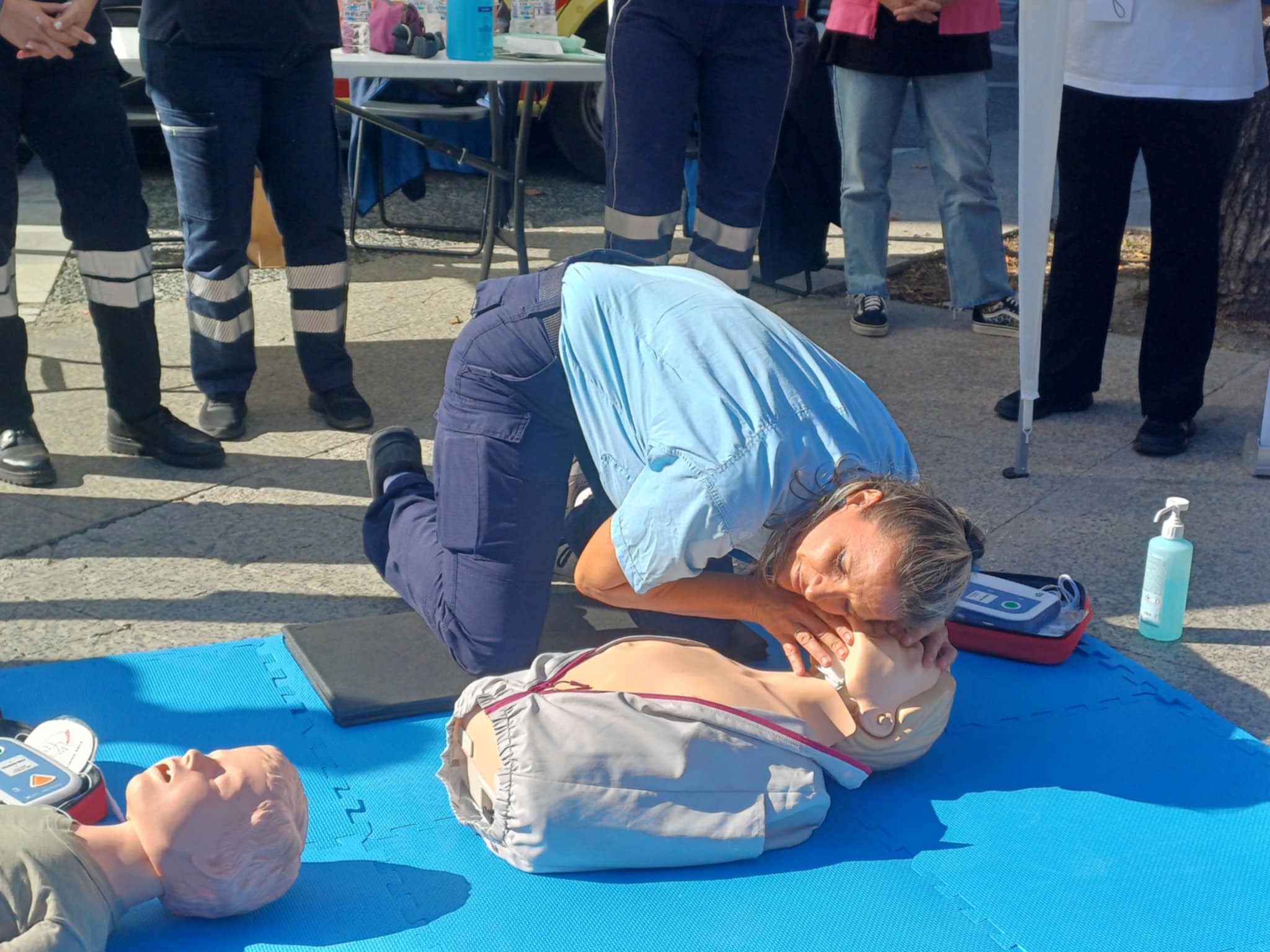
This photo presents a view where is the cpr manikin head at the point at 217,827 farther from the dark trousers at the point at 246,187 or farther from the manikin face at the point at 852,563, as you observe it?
the dark trousers at the point at 246,187

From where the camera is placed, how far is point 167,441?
12.3 ft

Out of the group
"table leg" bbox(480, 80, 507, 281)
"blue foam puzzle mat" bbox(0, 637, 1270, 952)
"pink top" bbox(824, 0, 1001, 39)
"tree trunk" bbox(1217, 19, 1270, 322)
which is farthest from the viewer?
"table leg" bbox(480, 80, 507, 281)

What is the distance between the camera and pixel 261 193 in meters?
5.06

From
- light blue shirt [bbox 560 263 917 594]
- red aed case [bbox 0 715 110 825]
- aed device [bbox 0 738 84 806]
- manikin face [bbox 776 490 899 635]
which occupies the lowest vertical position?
red aed case [bbox 0 715 110 825]

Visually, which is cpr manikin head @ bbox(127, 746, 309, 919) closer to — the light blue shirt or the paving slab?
the light blue shirt

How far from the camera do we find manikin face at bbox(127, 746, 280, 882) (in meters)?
1.90

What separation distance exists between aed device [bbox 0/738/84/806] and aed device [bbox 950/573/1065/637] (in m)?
1.74

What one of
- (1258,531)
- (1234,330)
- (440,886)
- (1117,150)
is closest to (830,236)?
(1234,330)

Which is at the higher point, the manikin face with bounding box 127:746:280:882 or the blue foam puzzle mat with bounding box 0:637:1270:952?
the manikin face with bounding box 127:746:280:882

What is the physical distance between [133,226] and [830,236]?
378 centimetres

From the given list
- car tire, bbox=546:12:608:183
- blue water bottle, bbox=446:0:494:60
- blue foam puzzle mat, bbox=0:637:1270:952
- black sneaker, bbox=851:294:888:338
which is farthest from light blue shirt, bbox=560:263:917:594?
car tire, bbox=546:12:608:183

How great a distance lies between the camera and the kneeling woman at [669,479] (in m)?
2.13

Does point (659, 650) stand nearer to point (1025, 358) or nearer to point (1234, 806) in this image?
point (1234, 806)

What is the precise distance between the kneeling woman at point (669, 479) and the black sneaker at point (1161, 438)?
1804 mm
